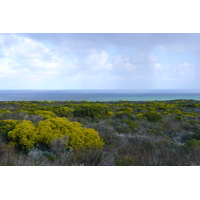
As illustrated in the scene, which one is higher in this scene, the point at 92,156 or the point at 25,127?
the point at 25,127

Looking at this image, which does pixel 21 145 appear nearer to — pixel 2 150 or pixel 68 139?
pixel 2 150

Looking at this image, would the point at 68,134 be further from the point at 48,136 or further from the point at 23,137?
the point at 23,137

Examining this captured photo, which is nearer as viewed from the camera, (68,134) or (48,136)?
(48,136)

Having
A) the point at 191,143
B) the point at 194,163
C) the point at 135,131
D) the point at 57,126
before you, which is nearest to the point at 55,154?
the point at 57,126

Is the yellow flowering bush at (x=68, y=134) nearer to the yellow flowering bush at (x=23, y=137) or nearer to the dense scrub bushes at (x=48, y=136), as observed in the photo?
the dense scrub bushes at (x=48, y=136)

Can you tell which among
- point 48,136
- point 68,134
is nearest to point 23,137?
point 48,136

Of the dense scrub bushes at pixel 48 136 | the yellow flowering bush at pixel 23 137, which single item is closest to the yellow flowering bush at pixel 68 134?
the dense scrub bushes at pixel 48 136

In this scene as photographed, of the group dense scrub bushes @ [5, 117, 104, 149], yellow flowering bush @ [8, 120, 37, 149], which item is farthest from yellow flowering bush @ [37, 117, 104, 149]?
yellow flowering bush @ [8, 120, 37, 149]

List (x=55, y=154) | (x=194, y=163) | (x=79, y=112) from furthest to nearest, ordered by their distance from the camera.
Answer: (x=79, y=112)
(x=55, y=154)
(x=194, y=163)

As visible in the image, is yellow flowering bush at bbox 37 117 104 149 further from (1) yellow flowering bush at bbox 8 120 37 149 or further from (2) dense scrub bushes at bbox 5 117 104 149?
(1) yellow flowering bush at bbox 8 120 37 149

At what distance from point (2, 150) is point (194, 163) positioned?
431 cm

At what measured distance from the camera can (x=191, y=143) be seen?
15.8 feet

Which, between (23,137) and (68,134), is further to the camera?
(68,134)

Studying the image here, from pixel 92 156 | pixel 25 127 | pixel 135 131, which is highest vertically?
pixel 25 127
